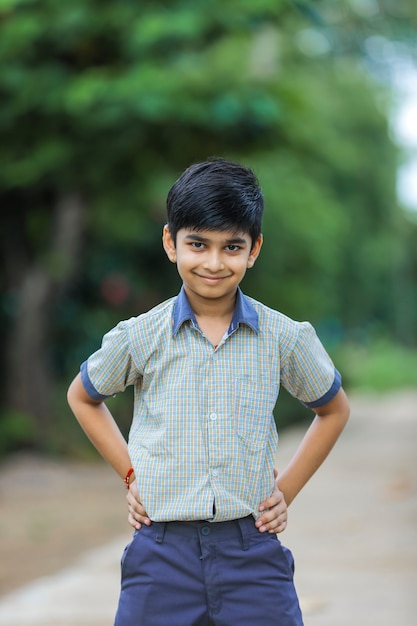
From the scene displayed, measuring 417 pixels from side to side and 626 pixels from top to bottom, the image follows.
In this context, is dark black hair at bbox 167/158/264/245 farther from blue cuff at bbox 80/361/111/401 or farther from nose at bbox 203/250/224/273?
blue cuff at bbox 80/361/111/401

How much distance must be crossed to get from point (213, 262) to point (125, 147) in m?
6.97

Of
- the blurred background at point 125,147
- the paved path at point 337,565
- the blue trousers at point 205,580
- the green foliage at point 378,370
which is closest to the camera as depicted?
the blue trousers at point 205,580

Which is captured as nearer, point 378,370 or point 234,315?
point 234,315

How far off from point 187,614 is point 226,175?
0.97 metres

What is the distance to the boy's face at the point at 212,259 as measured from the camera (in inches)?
90.5

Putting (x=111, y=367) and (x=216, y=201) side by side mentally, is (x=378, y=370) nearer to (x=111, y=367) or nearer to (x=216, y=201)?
(x=111, y=367)

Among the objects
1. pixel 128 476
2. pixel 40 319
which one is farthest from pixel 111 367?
pixel 40 319

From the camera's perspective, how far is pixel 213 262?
2.29 meters

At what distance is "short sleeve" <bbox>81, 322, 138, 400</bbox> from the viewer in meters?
2.39

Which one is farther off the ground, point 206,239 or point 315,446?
point 206,239

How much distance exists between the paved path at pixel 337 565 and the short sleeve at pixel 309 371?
186 cm

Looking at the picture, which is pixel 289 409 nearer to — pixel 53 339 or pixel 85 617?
pixel 53 339

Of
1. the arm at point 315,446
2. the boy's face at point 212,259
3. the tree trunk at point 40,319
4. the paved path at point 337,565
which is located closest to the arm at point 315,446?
the arm at point 315,446

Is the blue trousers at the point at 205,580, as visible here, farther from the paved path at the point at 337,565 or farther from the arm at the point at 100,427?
the paved path at the point at 337,565
